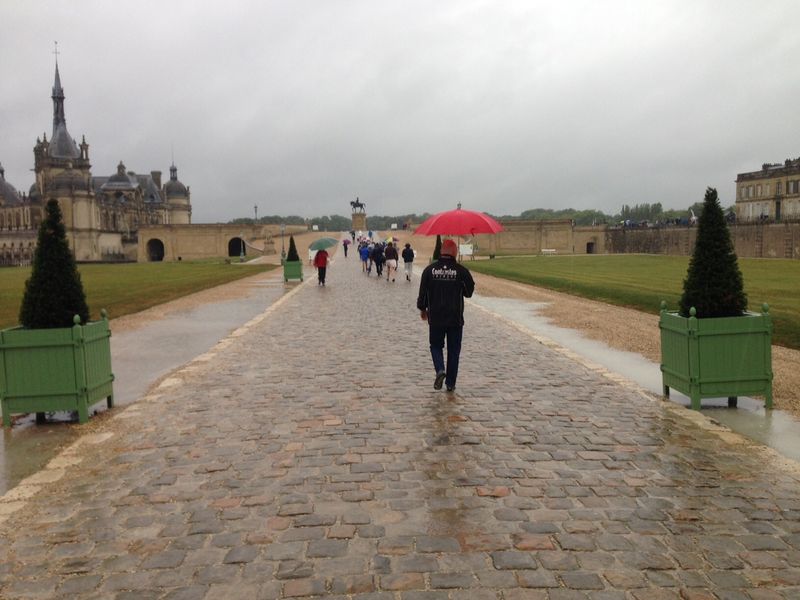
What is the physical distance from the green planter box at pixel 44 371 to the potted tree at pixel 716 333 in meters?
6.58

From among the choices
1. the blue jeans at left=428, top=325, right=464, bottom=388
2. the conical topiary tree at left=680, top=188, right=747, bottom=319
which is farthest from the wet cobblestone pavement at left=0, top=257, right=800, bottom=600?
the conical topiary tree at left=680, top=188, right=747, bottom=319

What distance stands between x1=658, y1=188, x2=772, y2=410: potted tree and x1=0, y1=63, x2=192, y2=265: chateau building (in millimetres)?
81870

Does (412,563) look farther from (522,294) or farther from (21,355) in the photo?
(522,294)

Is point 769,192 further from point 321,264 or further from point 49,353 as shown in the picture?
point 49,353

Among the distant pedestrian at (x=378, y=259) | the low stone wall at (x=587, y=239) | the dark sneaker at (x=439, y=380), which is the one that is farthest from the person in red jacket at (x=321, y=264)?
the low stone wall at (x=587, y=239)

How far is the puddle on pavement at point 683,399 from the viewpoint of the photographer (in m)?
6.39

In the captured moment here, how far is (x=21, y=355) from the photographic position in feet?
23.3

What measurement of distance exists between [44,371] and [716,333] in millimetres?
7223

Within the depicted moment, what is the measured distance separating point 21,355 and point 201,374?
289cm

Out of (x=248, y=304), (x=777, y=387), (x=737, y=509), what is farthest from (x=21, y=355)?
(x=248, y=304)

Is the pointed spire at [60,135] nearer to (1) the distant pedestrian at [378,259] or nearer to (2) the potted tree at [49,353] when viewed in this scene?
(1) the distant pedestrian at [378,259]

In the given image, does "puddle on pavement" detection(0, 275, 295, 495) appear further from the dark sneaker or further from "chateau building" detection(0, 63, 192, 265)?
"chateau building" detection(0, 63, 192, 265)

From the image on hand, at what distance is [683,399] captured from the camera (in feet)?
26.1

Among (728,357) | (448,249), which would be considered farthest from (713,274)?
(448,249)
